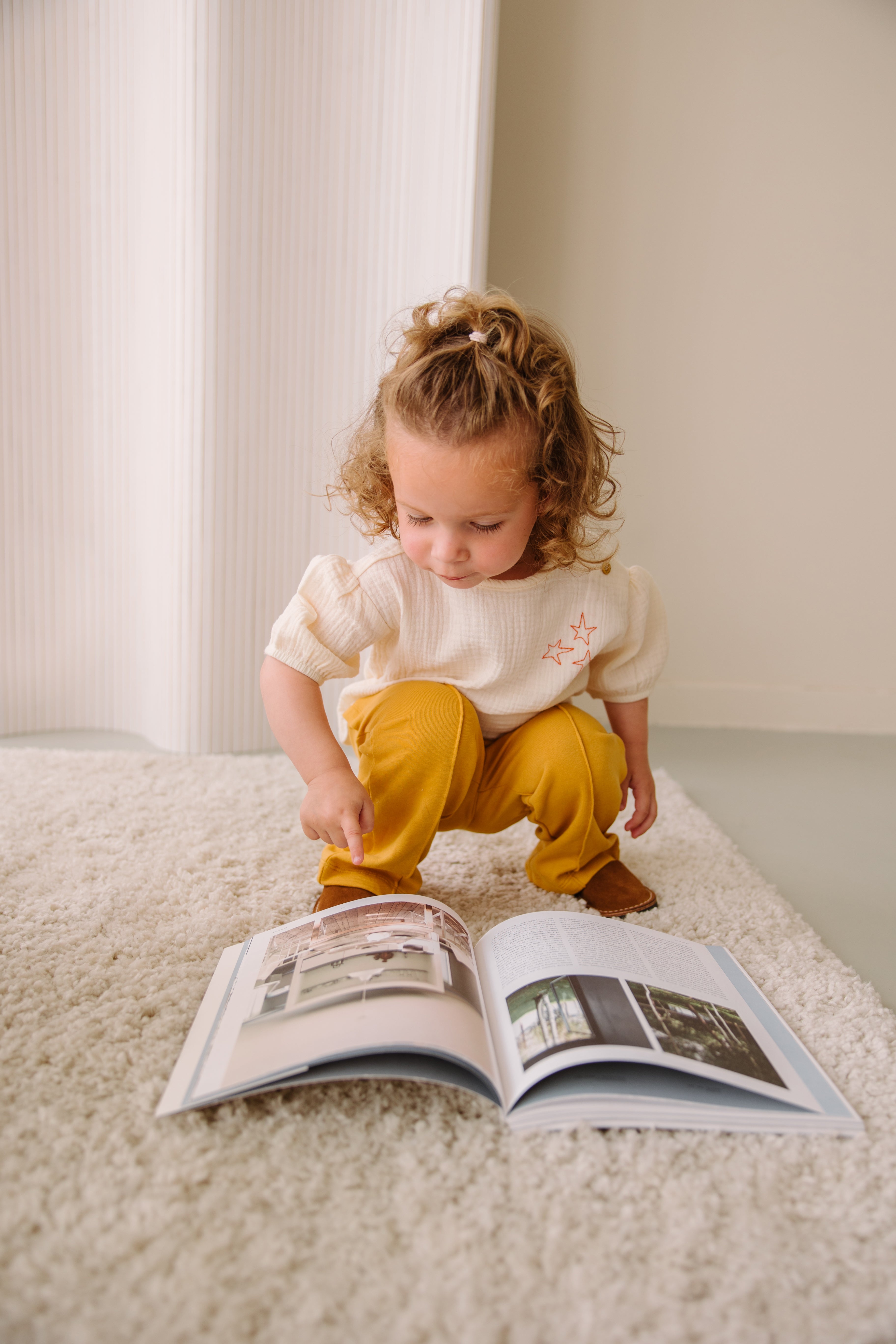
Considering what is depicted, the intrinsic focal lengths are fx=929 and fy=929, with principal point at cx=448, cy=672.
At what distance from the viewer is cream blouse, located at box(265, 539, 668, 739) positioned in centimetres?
90

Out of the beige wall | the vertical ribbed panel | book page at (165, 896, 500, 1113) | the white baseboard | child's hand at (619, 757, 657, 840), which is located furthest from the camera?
the white baseboard

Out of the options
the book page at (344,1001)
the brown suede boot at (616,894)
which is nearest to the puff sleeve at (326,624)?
the book page at (344,1001)

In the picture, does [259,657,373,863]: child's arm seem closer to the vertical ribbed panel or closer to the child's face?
the child's face

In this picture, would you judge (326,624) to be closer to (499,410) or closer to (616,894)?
(499,410)

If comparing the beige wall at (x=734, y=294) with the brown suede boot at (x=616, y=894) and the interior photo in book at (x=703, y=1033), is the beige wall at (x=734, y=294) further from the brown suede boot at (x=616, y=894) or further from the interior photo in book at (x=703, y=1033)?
the interior photo in book at (x=703, y=1033)

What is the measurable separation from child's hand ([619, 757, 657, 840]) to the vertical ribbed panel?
0.66 m

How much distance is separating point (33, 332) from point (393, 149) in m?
0.63

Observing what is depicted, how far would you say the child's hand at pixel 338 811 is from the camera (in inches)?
30.8

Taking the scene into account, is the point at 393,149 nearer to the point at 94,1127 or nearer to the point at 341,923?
the point at 341,923

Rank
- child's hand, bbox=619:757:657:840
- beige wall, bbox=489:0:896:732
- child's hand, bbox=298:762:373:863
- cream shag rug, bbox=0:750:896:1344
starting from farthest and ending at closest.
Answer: beige wall, bbox=489:0:896:732 → child's hand, bbox=619:757:657:840 → child's hand, bbox=298:762:373:863 → cream shag rug, bbox=0:750:896:1344

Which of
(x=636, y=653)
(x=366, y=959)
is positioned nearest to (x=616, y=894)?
(x=636, y=653)

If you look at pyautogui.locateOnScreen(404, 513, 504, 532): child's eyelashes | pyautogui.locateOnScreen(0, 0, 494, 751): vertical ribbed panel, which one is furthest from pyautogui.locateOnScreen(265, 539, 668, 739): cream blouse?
pyautogui.locateOnScreen(0, 0, 494, 751): vertical ribbed panel

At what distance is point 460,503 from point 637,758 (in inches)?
15.7

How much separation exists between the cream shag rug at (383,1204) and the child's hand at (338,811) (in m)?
0.14
